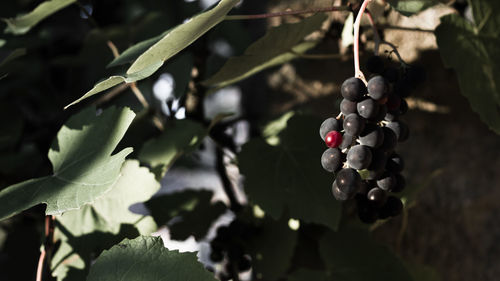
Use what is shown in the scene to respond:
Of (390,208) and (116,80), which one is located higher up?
(116,80)

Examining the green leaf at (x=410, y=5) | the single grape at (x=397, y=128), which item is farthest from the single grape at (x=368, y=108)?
the green leaf at (x=410, y=5)

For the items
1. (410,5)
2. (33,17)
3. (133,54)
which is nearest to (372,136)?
(410,5)

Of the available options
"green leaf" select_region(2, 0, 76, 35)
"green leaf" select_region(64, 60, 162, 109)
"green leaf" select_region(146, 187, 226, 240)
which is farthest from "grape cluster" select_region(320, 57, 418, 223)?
"green leaf" select_region(2, 0, 76, 35)

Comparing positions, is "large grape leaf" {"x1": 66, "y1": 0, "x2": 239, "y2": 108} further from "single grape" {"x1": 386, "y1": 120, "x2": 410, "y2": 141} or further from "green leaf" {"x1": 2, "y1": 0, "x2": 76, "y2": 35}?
"green leaf" {"x1": 2, "y1": 0, "x2": 76, "y2": 35}

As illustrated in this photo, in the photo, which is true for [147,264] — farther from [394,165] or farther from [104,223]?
[394,165]

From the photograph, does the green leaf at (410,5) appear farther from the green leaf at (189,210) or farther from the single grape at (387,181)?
the green leaf at (189,210)

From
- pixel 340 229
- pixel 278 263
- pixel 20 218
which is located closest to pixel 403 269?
pixel 340 229

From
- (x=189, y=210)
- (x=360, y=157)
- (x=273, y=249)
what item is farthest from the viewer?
(x=189, y=210)
